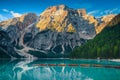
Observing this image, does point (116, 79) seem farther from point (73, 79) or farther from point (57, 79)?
point (57, 79)

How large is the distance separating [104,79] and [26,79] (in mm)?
22466

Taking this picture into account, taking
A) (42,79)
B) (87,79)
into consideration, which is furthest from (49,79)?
(87,79)

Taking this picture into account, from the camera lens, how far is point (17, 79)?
230 feet

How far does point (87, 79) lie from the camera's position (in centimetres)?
6969

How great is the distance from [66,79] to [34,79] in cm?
935

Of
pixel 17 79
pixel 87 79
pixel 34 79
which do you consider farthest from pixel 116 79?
pixel 17 79

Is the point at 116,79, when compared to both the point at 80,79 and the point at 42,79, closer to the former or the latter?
the point at 80,79

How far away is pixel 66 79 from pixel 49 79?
4.96 meters

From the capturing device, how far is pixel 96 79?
6931 centimetres

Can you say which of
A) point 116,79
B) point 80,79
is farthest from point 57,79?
point 116,79

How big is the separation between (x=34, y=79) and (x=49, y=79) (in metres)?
4.39

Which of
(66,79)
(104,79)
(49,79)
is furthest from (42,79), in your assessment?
(104,79)

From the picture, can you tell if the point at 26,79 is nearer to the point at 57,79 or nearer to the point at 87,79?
the point at 57,79

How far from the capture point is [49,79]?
229 feet
